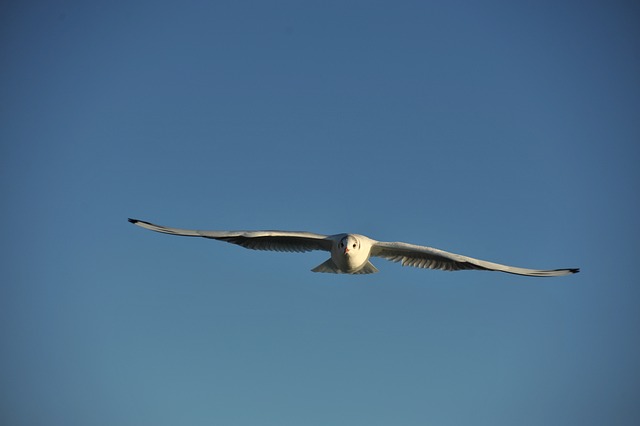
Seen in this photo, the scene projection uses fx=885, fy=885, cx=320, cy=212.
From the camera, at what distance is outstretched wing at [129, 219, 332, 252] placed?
79.8 feet

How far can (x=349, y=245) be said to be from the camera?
23.6 metres

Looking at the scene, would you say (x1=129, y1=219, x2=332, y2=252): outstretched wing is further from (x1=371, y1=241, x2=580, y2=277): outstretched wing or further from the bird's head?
(x1=371, y1=241, x2=580, y2=277): outstretched wing

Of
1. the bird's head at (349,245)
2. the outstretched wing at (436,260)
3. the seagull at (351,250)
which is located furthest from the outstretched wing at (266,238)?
the outstretched wing at (436,260)

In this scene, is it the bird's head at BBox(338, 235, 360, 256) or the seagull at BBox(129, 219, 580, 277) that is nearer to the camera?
the bird's head at BBox(338, 235, 360, 256)

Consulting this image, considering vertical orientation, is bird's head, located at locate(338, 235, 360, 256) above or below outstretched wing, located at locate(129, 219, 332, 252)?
below

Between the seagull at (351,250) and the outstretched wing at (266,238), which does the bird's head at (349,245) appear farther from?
the outstretched wing at (266,238)

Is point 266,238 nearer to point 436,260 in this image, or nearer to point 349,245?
point 349,245

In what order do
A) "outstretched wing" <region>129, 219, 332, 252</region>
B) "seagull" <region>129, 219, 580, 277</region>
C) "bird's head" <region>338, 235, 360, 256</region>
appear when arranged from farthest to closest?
"outstretched wing" <region>129, 219, 332, 252</region>, "seagull" <region>129, 219, 580, 277</region>, "bird's head" <region>338, 235, 360, 256</region>

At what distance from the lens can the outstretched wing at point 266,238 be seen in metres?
24.3

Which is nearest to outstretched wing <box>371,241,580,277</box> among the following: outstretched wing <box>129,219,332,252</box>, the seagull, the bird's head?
the seagull

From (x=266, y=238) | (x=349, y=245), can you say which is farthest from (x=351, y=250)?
(x=266, y=238)

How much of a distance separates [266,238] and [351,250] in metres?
2.85

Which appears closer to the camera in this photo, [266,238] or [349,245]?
[349,245]

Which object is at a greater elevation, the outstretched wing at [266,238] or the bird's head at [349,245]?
the outstretched wing at [266,238]
